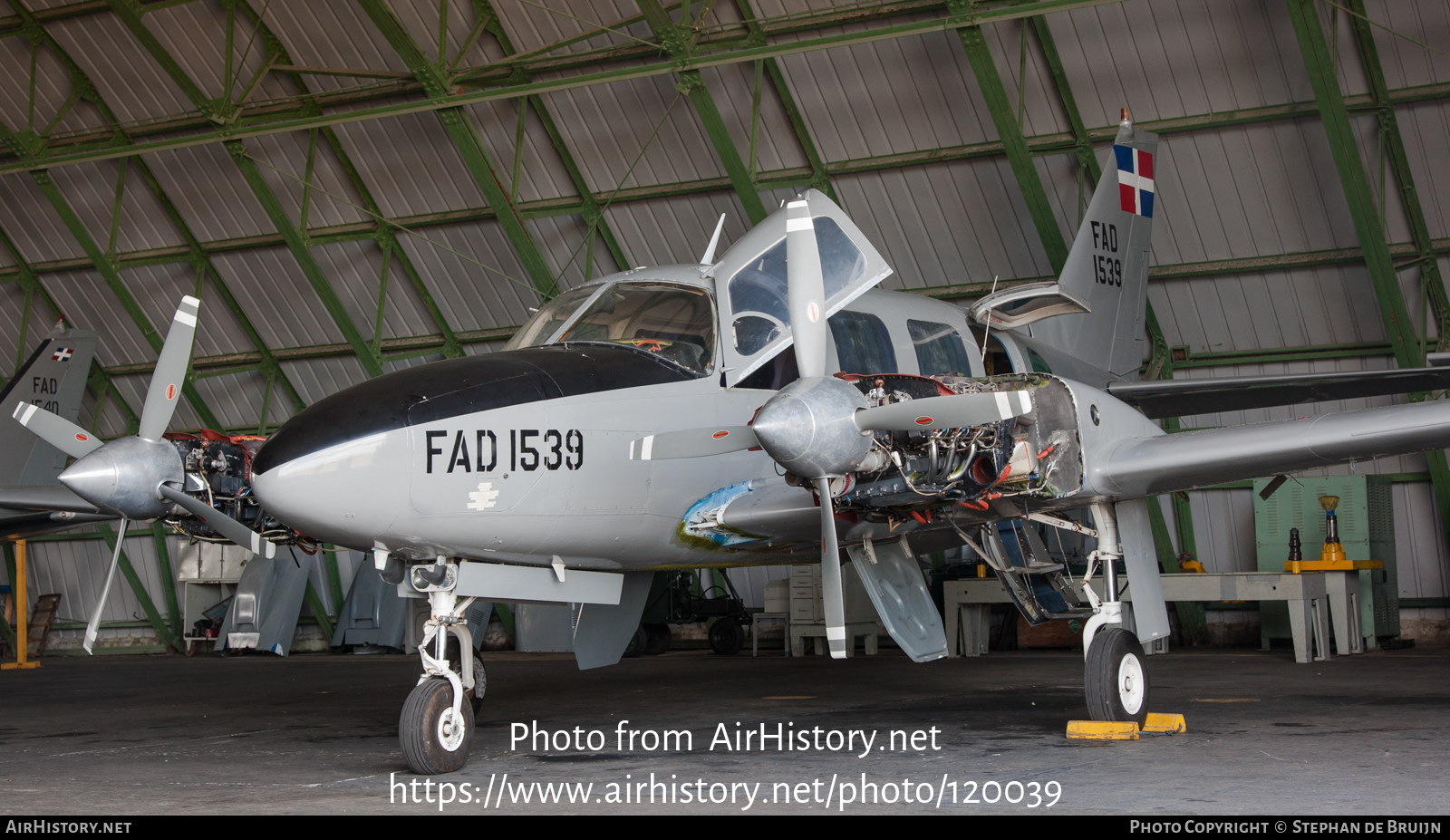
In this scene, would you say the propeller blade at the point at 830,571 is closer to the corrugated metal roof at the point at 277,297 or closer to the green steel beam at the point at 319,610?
the corrugated metal roof at the point at 277,297

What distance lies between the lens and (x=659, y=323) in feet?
28.1

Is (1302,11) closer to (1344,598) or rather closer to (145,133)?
(1344,598)

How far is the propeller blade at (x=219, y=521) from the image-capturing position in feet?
27.0

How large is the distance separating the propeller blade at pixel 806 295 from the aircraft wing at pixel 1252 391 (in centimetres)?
465

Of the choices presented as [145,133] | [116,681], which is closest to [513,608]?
[116,681]

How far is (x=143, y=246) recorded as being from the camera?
2197cm

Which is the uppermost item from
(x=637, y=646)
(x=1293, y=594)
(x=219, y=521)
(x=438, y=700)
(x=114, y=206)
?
(x=114, y=206)

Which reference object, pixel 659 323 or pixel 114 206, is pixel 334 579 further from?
pixel 659 323

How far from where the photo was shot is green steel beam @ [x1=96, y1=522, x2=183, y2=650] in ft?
79.9

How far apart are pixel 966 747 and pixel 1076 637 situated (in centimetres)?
1130

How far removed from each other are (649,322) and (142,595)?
64.6 ft

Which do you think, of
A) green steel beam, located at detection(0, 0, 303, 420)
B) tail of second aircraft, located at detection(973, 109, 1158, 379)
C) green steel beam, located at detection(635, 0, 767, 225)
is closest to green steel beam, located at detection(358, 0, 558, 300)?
green steel beam, located at detection(635, 0, 767, 225)

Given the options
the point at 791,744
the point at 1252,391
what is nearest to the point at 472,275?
the point at 1252,391

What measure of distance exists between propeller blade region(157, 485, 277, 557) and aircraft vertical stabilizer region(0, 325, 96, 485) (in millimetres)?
12567
